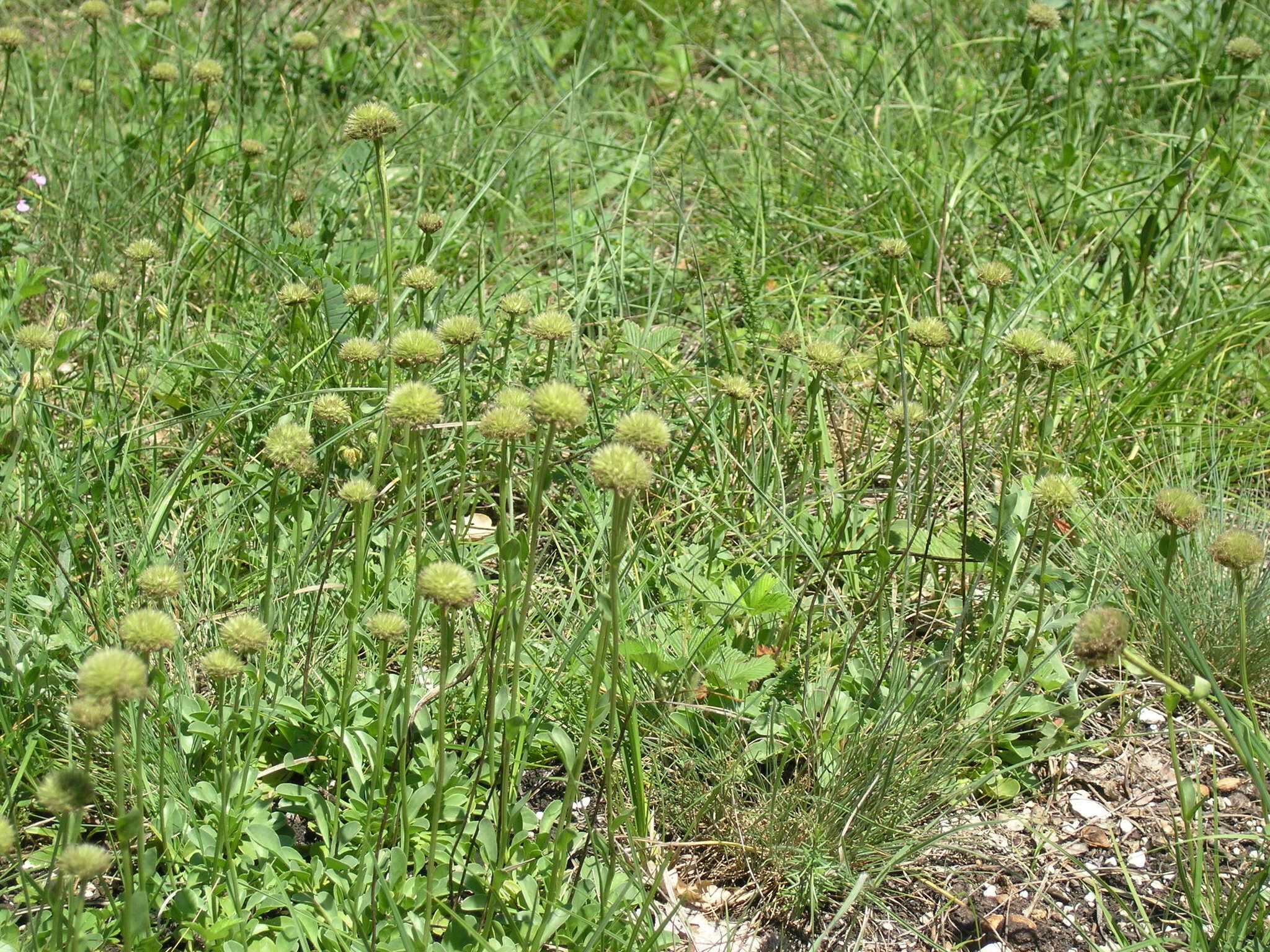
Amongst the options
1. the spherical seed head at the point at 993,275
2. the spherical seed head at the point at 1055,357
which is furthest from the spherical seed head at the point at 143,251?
the spherical seed head at the point at 1055,357

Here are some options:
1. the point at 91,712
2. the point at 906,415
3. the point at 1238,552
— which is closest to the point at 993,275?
the point at 906,415

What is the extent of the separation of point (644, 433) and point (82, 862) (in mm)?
799

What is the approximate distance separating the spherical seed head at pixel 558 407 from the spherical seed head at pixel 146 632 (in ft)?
1.67

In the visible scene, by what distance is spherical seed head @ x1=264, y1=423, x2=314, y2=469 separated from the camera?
5.79ft

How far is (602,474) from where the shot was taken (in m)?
1.45

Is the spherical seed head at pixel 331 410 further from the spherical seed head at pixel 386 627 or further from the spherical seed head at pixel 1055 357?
the spherical seed head at pixel 1055 357

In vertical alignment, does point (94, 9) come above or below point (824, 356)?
above

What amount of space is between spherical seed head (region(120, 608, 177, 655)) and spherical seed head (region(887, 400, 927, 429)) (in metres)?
1.19

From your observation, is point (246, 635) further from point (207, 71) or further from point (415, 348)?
point (207, 71)

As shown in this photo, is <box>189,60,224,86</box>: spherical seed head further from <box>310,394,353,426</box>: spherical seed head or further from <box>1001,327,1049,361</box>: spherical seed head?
<box>1001,327,1049,361</box>: spherical seed head

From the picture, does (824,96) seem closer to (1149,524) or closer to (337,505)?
(1149,524)

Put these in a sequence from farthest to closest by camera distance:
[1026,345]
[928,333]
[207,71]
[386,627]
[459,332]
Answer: [207,71]
[928,333]
[1026,345]
[459,332]
[386,627]

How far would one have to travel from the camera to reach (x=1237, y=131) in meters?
4.04

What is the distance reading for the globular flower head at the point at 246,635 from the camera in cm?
163
